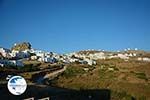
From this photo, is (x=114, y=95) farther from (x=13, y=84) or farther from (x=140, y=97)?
(x=13, y=84)

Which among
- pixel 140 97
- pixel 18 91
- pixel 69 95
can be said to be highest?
pixel 18 91

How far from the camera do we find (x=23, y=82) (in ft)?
31.0

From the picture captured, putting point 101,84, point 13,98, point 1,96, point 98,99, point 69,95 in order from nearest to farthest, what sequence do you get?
point 13,98, point 1,96, point 69,95, point 98,99, point 101,84

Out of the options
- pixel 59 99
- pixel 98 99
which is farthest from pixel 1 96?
pixel 98 99

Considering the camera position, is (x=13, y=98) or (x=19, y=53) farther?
(x=19, y=53)

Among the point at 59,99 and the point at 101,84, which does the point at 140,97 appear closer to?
the point at 101,84

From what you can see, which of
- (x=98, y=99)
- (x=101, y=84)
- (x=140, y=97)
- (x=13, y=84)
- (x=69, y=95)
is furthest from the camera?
(x=101, y=84)

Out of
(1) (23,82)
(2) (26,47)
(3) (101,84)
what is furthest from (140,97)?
(2) (26,47)

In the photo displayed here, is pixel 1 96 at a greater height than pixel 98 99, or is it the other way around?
pixel 1 96

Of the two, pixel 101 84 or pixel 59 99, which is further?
pixel 101 84

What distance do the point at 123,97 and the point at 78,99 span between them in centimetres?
779

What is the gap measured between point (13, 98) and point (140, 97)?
18134 mm

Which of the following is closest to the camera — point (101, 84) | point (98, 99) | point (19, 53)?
point (98, 99)

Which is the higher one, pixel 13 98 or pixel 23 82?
pixel 23 82
